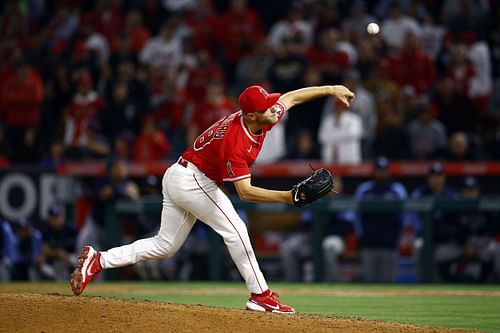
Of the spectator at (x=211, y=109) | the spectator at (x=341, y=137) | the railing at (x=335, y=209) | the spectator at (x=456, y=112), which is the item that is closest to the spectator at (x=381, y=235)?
the railing at (x=335, y=209)

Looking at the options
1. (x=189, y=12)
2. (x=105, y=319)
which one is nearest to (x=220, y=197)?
(x=105, y=319)

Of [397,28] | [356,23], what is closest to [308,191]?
[397,28]

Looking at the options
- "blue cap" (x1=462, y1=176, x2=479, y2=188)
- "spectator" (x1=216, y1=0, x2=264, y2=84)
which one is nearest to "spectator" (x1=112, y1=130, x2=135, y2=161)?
"spectator" (x1=216, y1=0, x2=264, y2=84)

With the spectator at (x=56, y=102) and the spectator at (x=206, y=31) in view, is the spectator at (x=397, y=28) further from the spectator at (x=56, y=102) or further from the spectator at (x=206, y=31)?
the spectator at (x=56, y=102)

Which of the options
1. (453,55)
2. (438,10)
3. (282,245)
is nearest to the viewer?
(282,245)

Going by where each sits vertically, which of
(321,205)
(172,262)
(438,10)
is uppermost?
(438,10)

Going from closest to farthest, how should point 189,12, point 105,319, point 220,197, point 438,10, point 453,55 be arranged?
1. point 105,319
2. point 220,197
3. point 453,55
4. point 438,10
5. point 189,12

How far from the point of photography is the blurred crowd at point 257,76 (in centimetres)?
1333

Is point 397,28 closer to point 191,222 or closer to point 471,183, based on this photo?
point 471,183

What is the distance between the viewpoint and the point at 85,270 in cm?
726

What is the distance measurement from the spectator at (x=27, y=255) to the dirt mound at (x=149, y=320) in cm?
601

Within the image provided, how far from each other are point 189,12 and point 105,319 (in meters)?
10.5

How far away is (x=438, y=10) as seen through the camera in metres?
15.2

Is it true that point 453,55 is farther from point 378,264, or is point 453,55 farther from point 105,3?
point 105,3
